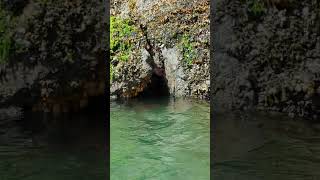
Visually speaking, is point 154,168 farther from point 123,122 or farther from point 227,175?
point 123,122

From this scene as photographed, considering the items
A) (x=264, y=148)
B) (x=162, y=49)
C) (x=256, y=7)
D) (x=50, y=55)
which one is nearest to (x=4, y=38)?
(x=50, y=55)

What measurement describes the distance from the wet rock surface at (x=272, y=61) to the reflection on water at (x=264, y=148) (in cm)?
48

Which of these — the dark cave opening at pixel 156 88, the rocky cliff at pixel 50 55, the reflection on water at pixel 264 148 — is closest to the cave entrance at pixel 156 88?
the dark cave opening at pixel 156 88

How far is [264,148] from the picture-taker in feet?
21.5

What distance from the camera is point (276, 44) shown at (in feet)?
27.8

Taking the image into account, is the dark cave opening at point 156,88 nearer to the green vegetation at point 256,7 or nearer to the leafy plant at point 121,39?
the leafy plant at point 121,39

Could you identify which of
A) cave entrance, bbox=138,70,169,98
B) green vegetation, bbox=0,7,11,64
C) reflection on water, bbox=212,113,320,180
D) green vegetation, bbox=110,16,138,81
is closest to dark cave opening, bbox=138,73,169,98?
cave entrance, bbox=138,70,169,98

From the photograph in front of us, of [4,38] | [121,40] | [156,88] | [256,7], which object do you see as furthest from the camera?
[121,40]

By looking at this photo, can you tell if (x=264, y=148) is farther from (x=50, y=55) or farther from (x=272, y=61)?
(x=50, y=55)

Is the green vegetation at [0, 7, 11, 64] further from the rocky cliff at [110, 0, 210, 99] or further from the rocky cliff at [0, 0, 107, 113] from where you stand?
the rocky cliff at [110, 0, 210, 99]

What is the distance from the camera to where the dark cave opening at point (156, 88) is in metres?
9.52

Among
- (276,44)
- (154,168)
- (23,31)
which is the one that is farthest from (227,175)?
(23,31)

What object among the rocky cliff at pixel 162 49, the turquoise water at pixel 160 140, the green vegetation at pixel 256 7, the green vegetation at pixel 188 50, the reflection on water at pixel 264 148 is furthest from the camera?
the green vegetation at pixel 188 50

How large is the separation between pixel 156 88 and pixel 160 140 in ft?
8.65
